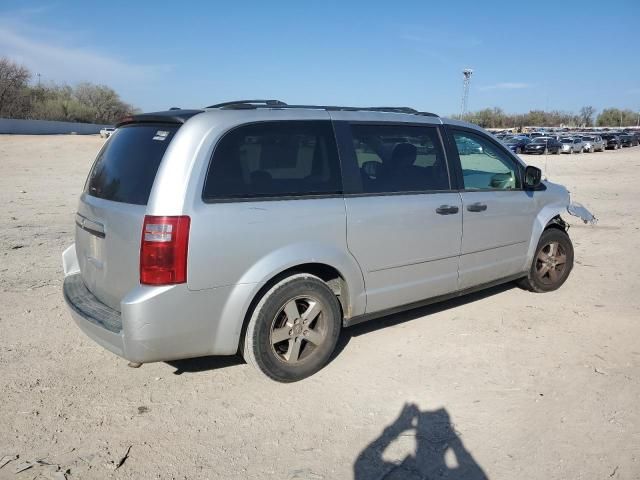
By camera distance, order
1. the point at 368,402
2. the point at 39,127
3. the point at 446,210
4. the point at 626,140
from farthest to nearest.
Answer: the point at 626,140 → the point at 39,127 → the point at 446,210 → the point at 368,402

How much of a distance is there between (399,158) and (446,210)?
59 centimetres

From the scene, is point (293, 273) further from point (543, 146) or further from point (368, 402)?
point (543, 146)

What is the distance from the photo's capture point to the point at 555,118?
148 metres

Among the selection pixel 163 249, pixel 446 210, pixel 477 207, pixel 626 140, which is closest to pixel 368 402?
pixel 163 249

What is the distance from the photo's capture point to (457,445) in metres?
3.03

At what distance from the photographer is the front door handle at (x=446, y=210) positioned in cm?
438

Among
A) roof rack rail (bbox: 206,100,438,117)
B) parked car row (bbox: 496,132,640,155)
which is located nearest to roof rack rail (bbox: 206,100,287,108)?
roof rack rail (bbox: 206,100,438,117)

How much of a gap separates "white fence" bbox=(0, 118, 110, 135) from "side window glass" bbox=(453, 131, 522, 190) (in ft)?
195

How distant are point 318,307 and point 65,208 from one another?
28.9 ft

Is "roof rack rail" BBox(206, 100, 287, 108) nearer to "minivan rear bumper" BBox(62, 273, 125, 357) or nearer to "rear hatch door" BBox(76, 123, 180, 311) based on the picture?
"rear hatch door" BBox(76, 123, 180, 311)

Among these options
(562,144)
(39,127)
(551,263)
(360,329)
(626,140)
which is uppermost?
(39,127)

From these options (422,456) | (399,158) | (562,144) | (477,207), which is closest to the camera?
(422,456)

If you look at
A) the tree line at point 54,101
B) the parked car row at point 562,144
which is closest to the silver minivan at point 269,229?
the parked car row at point 562,144

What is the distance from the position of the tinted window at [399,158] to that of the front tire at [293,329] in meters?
0.89
